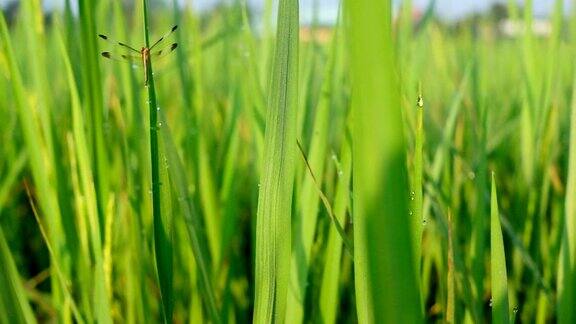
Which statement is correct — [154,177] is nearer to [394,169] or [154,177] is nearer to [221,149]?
[394,169]

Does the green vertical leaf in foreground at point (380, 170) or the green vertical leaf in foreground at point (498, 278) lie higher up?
the green vertical leaf in foreground at point (380, 170)

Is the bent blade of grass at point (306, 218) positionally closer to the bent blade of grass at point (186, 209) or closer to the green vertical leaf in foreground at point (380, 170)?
the bent blade of grass at point (186, 209)

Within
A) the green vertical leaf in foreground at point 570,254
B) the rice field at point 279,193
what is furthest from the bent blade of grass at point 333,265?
the green vertical leaf in foreground at point 570,254

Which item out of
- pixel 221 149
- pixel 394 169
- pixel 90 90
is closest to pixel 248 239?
pixel 221 149

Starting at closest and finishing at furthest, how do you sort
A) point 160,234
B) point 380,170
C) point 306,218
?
point 380,170 < point 160,234 < point 306,218

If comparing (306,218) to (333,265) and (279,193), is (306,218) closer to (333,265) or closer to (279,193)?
(333,265)

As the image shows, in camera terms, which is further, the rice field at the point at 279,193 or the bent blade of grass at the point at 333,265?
the bent blade of grass at the point at 333,265

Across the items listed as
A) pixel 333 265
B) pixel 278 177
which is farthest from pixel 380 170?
pixel 333 265
